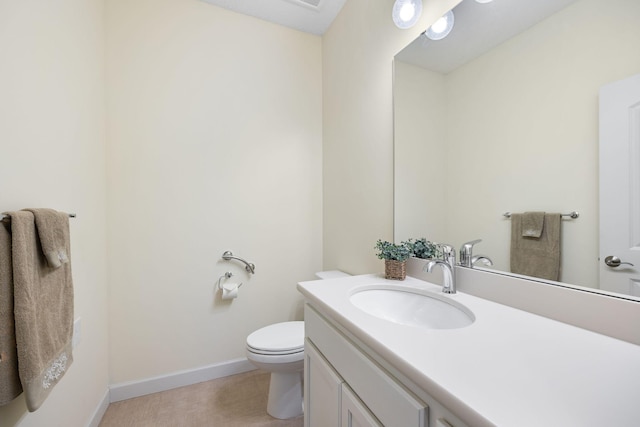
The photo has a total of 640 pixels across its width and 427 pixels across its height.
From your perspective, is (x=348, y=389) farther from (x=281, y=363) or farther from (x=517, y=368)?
(x=281, y=363)

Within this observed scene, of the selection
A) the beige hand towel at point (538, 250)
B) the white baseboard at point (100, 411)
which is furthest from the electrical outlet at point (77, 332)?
the beige hand towel at point (538, 250)

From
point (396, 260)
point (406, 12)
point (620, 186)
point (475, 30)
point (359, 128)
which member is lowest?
point (396, 260)

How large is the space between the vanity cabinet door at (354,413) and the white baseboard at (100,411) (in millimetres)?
1472

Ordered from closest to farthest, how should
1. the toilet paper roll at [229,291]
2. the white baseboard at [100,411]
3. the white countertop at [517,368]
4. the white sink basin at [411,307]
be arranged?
the white countertop at [517,368] < the white sink basin at [411,307] < the white baseboard at [100,411] < the toilet paper roll at [229,291]

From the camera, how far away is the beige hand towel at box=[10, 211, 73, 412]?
76 cm

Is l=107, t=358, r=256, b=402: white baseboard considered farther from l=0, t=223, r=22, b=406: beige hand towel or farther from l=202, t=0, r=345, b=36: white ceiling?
l=202, t=0, r=345, b=36: white ceiling

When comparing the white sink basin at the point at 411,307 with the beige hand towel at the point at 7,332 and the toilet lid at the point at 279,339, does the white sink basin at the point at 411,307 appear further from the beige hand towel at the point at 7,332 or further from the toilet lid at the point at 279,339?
the beige hand towel at the point at 7,332

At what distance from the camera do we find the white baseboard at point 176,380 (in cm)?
171

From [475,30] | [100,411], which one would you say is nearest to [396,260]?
[475,30]

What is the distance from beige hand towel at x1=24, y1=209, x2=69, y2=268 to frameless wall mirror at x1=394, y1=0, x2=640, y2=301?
1449 mm

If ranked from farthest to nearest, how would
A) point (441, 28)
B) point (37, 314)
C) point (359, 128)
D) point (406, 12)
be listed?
point (359, 128) → point (406, 12) → point (441, 28) → point (37, 314)

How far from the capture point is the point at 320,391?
1063 mm

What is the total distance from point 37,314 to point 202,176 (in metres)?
1.20

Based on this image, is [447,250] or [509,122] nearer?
[509,122]
